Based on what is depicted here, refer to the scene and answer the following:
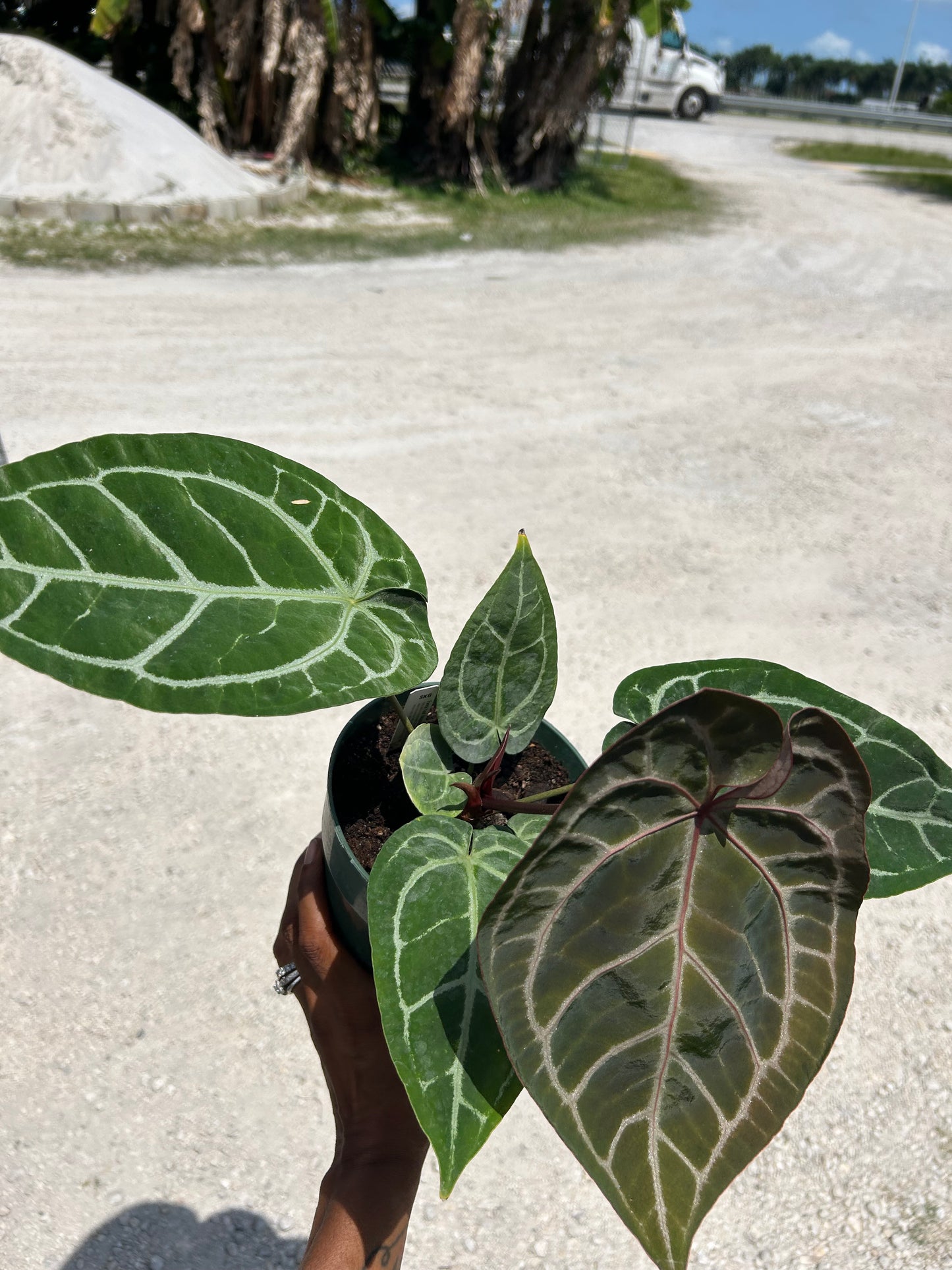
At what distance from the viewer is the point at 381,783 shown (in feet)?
3.19

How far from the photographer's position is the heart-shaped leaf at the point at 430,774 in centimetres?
81

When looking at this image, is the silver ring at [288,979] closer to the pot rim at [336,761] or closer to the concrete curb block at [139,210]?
the pot rim at [336,761]

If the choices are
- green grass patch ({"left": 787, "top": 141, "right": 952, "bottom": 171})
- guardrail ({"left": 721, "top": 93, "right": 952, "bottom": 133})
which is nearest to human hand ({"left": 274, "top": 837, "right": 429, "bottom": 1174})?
green grass patch ({"left": 787, "top": 141, "right": 952, "bottom": 171})

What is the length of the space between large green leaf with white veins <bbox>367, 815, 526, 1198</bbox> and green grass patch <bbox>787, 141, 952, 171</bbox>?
1421 cm

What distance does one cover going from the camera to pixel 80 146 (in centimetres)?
608

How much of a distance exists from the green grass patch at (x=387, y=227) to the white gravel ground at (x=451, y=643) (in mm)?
399

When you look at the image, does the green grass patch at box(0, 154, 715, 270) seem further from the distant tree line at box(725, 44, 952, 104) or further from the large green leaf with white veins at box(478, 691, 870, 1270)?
the distant tree line at box(725, 44, 952, 104)

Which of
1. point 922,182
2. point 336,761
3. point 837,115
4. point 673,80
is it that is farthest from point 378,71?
point 837,115

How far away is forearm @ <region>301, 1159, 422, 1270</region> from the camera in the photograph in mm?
871

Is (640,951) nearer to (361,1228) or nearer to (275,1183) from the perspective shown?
(361,1228)

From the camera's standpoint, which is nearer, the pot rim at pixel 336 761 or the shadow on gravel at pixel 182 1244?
the pot rim at pixel 336 761

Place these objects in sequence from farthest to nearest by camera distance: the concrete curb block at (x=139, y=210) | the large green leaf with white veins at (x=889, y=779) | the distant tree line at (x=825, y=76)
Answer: the distant tree line at (x=825, y=76)
the concrete curb block at (x=139, y=210)
the large green leaf with white veins at (x=889, y=779)

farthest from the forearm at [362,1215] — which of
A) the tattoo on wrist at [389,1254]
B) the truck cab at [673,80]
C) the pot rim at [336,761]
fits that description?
the truck cab at [673,80]

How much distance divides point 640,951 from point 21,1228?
47.2 inches
